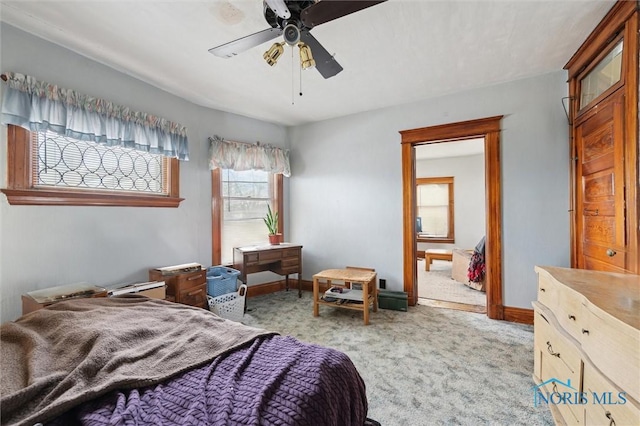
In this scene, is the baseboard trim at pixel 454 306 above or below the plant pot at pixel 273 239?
below

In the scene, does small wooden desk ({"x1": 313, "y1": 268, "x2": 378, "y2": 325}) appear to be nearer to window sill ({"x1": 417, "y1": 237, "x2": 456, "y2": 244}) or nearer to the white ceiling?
the white ceiling

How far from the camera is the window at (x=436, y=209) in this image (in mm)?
6812

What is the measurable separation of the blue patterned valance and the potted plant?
146cm

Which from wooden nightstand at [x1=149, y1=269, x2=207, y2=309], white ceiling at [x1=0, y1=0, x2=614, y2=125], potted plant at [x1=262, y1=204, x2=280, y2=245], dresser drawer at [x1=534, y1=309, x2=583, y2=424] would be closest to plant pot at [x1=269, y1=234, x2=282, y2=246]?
potted plant at [x1=262, y1=204, x2=280, y2=245]

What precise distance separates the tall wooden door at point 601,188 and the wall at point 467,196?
406 centimetres

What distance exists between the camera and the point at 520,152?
9.82 ft

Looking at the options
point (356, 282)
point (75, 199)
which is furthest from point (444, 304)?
point (75, 199)

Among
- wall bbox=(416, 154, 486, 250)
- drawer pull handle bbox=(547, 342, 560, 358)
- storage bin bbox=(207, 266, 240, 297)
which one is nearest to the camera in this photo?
drawer pull handle bbox=(547, 342, 560, 358)

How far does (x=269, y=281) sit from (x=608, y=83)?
414 centimetres

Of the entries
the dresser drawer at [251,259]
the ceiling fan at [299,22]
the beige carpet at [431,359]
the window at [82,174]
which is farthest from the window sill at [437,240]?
the ceiling fan at [299,22]

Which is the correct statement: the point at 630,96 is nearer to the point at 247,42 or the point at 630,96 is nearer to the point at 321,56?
the point at 321,56

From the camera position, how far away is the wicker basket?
117 inches

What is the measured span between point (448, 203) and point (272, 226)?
187 inches

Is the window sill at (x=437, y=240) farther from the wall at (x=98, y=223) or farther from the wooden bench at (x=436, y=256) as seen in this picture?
the wall at (x=98, y=223)
